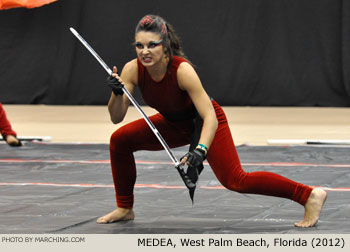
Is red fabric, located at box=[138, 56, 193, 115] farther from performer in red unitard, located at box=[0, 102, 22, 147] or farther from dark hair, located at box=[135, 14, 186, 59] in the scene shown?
performer in red unitard, located at box=[0, 102, 22, 147]

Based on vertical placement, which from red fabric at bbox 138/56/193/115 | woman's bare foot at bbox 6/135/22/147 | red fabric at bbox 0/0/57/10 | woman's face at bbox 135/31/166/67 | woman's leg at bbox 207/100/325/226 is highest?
woman's face at bbox 135/31/166/67

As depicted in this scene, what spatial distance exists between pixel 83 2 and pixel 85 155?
5324 millimetres

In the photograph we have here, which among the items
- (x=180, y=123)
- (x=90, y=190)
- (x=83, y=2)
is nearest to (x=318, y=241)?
(x=180, y=123)

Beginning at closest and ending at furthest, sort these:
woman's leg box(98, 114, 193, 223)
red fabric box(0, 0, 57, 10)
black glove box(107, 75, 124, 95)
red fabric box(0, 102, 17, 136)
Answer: black glove box(107, 75, 124, 95) < woman's leg box(98, 114, 193, 223) < red fabric box(0, 102, 17, 136) < red fabric box(0, 0, 57, 10)

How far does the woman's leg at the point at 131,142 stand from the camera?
4574 millimetres

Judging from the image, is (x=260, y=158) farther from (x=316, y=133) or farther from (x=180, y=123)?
(x=180, y=123)

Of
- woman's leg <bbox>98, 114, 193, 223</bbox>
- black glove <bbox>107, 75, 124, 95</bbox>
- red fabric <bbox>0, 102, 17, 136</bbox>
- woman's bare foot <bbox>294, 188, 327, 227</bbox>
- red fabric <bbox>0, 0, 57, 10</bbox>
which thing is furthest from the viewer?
red fabric <bbox>0, 0, 57, 10</bbox>

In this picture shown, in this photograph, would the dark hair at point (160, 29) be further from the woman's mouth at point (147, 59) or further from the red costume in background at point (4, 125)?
the red costume in background at point (4, 125)

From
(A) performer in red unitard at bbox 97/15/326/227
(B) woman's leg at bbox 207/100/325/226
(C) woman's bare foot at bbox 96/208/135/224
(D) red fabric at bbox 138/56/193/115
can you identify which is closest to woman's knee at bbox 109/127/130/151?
(A) performer in red unitard at bbox 97/15/326/227

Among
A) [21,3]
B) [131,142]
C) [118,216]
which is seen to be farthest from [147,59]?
[21,3]

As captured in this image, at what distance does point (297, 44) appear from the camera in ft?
38.8

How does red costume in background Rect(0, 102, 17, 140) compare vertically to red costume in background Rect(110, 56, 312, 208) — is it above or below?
below

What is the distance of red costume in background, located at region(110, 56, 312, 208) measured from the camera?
173 inches

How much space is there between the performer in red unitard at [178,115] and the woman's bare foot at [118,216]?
35 cm
